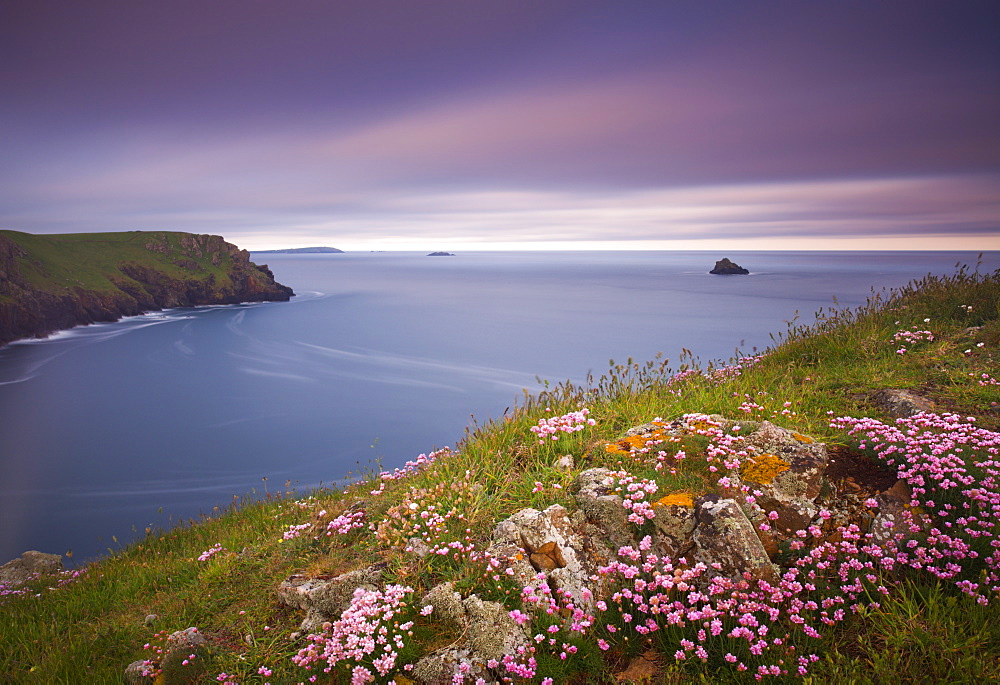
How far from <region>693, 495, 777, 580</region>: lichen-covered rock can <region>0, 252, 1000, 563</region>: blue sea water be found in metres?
5.22

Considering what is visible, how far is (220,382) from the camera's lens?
42.1 meters

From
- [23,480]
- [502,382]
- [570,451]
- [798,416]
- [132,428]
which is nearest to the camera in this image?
[570,451]

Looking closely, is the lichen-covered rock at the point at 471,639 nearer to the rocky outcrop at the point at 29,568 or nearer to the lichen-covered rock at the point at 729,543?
the lichen-covered rock at the point at 729,543

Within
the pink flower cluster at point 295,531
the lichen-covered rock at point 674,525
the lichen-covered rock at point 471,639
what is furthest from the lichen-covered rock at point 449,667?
the pink flower cluster at point 295,531

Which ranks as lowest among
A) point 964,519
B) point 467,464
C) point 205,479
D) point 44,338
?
point 205,479

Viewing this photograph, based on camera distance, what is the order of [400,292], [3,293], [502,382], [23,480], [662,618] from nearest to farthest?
[662,618] → [23,480] → [502,382] → [3,293] → [400,292]

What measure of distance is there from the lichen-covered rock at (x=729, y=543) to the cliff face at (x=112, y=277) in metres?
68.8

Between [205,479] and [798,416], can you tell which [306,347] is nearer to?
[205,479]

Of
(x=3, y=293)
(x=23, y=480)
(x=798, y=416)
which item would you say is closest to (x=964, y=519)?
(x=798, y=416)

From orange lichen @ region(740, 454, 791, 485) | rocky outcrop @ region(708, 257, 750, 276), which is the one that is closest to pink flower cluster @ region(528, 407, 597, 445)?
orange lichen @ region(740, 454, 791, 485)

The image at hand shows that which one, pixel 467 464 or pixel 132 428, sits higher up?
pixel 467 464

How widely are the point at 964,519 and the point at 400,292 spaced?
11133 cm

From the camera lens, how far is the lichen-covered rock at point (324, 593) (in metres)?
4.53

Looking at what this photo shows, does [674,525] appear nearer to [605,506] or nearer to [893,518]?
[605,506]
